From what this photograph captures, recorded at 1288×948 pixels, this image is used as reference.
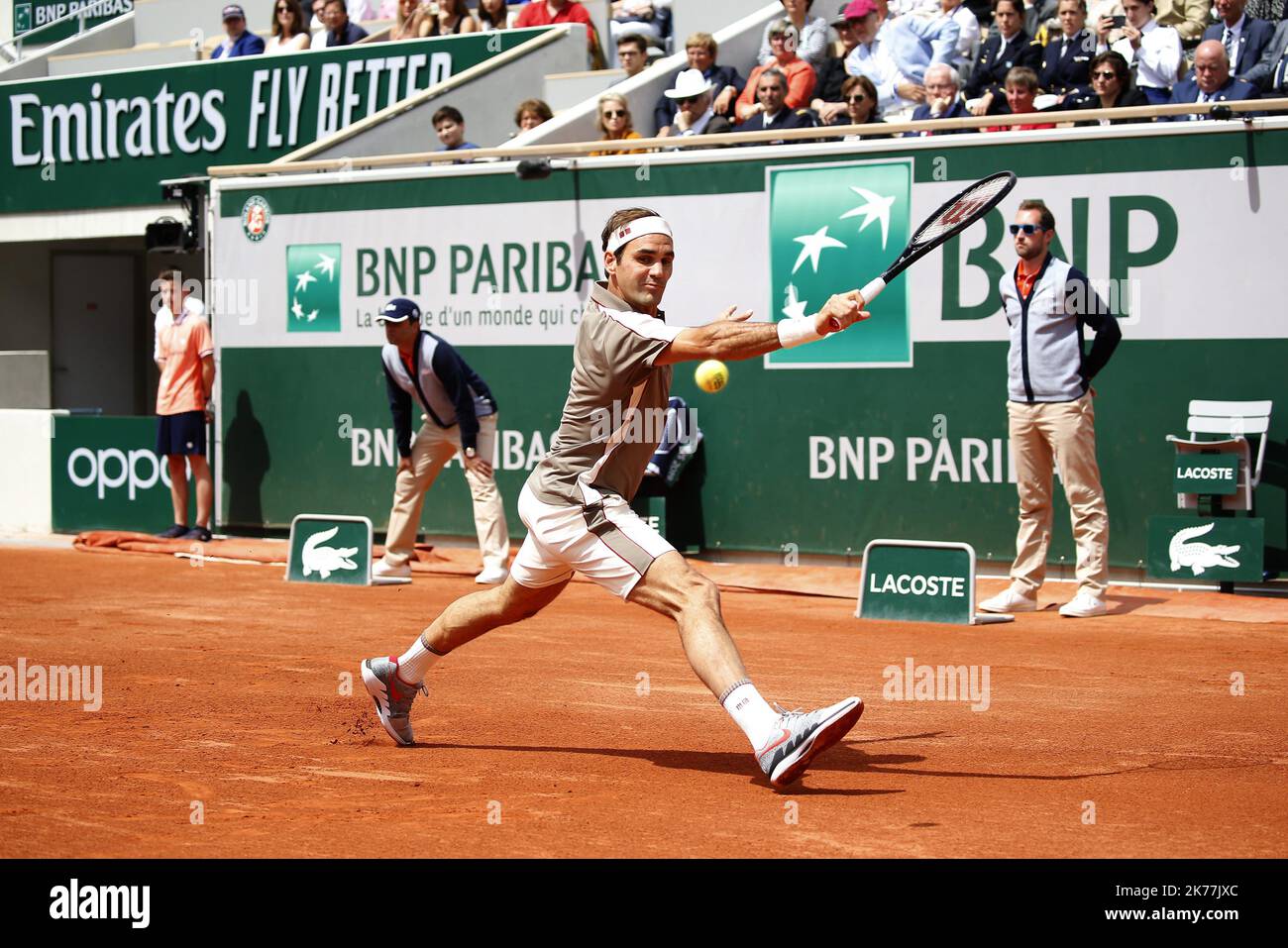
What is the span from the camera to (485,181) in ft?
46.2

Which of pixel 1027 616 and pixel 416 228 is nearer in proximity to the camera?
pixel 1027 616

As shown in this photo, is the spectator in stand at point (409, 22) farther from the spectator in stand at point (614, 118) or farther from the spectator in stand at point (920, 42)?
the spectator in stand at point (920, 42)

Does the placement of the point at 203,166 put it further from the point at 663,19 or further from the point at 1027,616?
the point at 1027,616

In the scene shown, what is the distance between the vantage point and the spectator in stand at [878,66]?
14.6 meters

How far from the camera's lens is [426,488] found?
40.6ft

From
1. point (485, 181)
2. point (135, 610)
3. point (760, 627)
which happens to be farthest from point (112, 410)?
point (760, 627)

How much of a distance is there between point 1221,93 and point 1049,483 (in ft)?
11.3

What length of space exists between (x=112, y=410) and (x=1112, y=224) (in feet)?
52.7

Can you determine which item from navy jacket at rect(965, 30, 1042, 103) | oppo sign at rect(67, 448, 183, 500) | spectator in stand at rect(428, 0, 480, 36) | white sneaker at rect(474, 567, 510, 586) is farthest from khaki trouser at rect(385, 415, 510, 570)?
spectator in stand at rect(428, 0, 480, 36)

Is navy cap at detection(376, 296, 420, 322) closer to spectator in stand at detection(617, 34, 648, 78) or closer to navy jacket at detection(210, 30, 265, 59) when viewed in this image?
spectator in stand at detection(617, 34, 648, 78)

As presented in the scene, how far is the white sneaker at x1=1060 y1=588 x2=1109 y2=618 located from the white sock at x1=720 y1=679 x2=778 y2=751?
215 inches

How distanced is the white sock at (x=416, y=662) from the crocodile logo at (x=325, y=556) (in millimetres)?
5891

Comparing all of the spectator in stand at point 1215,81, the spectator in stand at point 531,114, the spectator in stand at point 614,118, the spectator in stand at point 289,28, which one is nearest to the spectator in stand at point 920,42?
the spectator in stand at point 614,118

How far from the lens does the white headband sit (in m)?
6.01
